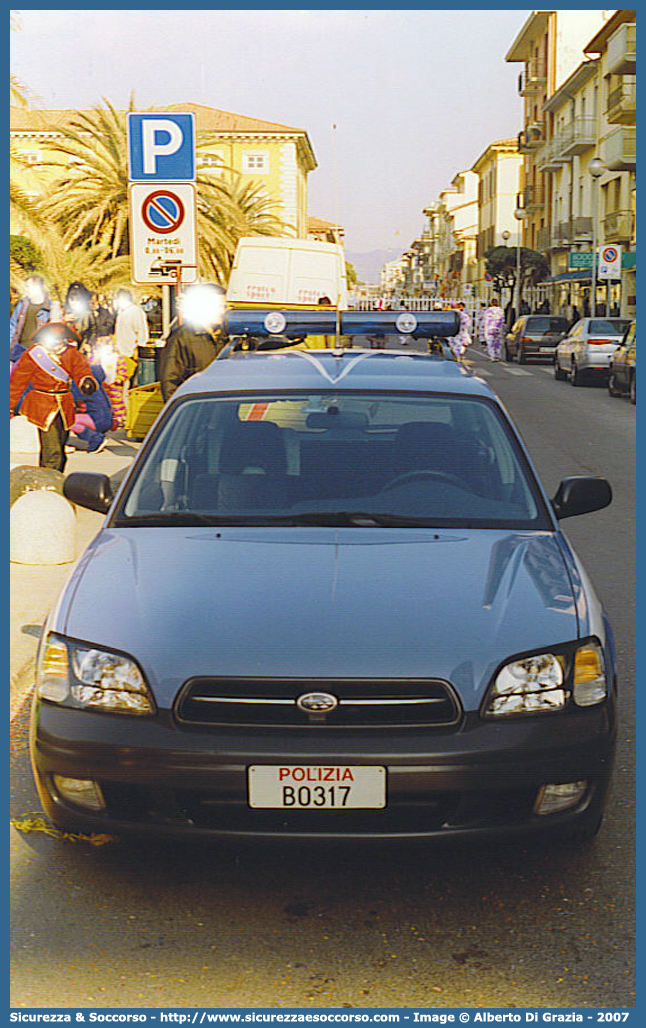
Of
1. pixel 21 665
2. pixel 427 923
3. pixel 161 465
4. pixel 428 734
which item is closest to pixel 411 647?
pixel 428 734

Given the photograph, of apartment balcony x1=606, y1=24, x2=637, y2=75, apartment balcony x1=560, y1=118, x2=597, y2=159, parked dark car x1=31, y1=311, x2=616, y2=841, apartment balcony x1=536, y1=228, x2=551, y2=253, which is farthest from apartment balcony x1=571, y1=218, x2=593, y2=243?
parked dark car x1=31, y1=311, x2=616, y2=841

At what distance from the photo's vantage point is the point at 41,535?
28.7 feet

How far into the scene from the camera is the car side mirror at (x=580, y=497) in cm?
517

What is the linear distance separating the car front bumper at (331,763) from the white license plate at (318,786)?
21 mm

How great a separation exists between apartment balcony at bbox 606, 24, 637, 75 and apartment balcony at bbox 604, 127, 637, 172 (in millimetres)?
2098

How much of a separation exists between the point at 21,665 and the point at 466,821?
3.06m

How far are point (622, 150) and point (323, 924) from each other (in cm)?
4863

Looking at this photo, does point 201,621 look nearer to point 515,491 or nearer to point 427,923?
point 427,923

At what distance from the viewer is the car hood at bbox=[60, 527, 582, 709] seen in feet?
11.9

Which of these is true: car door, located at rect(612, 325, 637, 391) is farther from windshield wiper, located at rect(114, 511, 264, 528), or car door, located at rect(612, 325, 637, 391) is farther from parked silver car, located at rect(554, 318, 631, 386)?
windshield wiper, located at rect(114, 511, 264, 528)

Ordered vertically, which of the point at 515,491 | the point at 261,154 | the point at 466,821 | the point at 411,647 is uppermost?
the point at 261,154

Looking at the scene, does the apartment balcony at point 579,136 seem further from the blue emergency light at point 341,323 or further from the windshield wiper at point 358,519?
the windshield wiper at point 358,519

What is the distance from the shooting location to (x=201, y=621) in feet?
12.5

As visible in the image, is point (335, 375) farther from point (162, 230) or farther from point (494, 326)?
point (494, 326)
